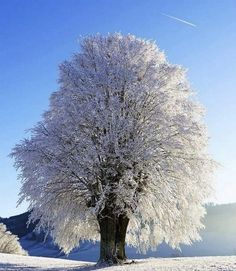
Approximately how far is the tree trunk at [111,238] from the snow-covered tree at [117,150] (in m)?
0.06

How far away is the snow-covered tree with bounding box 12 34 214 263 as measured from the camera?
25.4 metres

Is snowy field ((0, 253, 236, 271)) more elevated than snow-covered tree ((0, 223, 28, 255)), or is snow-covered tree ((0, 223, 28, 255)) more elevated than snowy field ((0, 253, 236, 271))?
snow-covered tree ((0, 223, 28, 255))

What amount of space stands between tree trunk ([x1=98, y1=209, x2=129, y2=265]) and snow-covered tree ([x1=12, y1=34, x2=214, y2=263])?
0.06 m

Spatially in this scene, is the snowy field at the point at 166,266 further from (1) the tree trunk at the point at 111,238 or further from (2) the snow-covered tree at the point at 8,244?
(2) the snow-covered tree at the point at 8,244

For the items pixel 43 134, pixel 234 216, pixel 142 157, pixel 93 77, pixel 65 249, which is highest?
pixel 234 216

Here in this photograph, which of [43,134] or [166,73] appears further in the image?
[166,73]

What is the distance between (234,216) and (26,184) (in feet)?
333

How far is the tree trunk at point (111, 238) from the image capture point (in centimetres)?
2558

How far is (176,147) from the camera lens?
26109mm

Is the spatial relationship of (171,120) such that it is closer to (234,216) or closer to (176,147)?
(176,147)

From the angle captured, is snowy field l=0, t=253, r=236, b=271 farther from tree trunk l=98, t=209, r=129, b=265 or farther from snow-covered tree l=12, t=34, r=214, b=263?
snow-covered tree l=12, t=34, r=214, b=263

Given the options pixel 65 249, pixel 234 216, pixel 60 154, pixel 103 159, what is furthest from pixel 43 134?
pixel 234 216

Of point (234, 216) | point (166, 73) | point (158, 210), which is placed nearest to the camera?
point (158, 210)

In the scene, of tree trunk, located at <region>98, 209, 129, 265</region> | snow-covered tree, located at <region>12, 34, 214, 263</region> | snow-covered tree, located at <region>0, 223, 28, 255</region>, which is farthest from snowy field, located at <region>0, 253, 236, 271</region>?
snow-covered tree, located at <region>0, 223, 28, 255</region>
